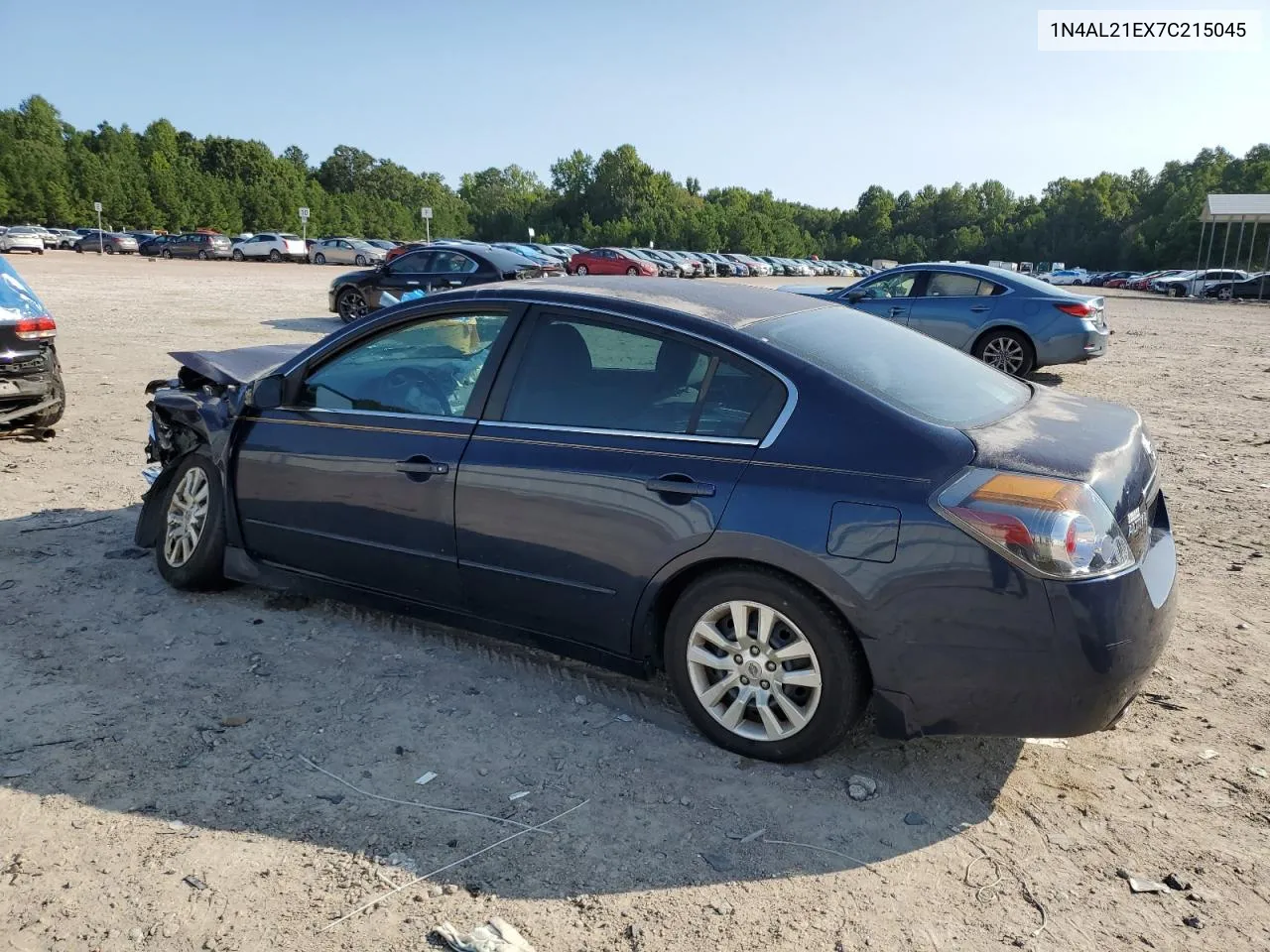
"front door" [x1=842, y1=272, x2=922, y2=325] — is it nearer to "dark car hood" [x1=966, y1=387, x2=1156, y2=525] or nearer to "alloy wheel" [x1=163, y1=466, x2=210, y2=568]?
"dark car hood" [x1=966, y1=387, x2=1156, y2=525]

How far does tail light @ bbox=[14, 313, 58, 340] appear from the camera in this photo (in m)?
7.53

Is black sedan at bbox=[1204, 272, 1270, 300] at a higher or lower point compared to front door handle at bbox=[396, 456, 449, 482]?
lower

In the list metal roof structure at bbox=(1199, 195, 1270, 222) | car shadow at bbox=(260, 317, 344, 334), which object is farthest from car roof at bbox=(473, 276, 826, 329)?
metal roof structure at bbox=(1199, 195, 1270, 222)

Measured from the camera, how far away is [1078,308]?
12750 millimetres

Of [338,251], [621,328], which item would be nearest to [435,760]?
[621,328]

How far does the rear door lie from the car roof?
9464 mm

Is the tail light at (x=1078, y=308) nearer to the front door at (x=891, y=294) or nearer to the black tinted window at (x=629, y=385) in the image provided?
the front door at (x=891, y=294)

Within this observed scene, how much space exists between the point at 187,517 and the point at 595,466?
2.47 metres

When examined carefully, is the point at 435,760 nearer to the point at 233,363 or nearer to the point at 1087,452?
the point at 1087,452

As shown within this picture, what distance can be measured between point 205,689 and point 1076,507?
3282mm

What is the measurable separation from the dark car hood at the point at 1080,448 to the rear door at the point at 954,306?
31.5 feet

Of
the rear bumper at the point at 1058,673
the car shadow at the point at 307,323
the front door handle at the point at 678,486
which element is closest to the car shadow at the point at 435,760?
the rear bumper at the point at 1058,673

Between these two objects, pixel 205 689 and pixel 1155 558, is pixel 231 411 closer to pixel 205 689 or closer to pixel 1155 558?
pixel 205 689

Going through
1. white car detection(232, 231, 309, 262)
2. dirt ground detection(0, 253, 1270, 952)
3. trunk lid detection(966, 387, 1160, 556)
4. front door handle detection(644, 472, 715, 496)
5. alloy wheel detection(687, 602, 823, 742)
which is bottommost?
dirt ground detection(0, 253, 1270, 952)
